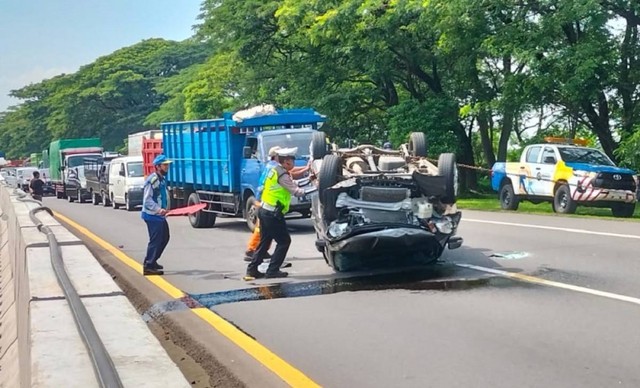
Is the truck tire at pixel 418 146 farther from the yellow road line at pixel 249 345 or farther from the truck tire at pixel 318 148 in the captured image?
the yellow road line at pixel 249 345

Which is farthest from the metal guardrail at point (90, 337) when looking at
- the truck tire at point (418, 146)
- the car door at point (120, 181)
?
the car door at point (120, 181)

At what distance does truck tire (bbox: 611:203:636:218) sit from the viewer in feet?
64.3

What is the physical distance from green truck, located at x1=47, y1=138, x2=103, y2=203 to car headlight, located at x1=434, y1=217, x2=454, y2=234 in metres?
28.5

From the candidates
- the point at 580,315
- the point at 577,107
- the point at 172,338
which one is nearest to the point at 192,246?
the point at 172,338

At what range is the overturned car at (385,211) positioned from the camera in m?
10.2

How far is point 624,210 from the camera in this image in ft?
64.8

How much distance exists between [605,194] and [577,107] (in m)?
6.97

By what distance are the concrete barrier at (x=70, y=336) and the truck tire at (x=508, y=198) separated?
1464 centimetres

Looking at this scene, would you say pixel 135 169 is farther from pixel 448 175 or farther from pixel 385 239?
pixel 385 239

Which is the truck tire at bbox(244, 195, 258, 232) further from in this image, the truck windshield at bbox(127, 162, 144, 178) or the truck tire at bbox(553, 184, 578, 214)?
the truck windshield at bbox(127, 162, 144, 178)

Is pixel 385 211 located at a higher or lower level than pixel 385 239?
higher

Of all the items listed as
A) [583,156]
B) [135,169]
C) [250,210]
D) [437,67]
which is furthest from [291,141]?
[437,67]

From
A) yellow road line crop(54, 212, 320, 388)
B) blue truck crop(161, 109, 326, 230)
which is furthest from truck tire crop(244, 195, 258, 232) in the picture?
yellow road line crop(54, 212, 320, 388)

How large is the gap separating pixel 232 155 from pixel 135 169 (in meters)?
12.2
